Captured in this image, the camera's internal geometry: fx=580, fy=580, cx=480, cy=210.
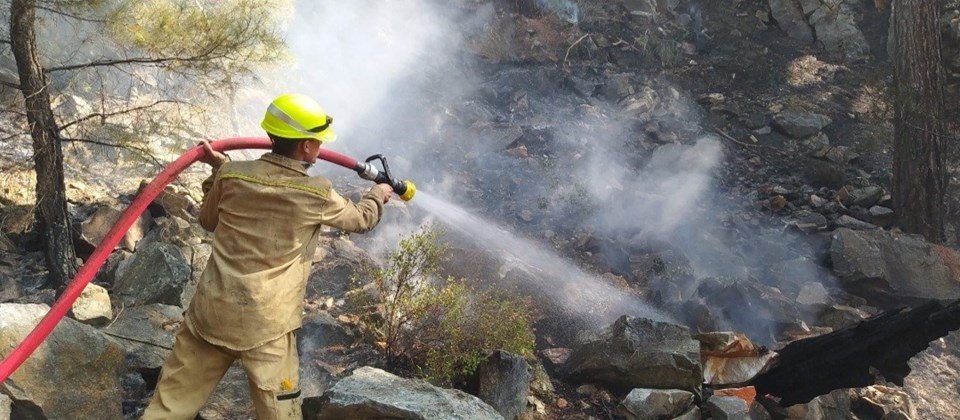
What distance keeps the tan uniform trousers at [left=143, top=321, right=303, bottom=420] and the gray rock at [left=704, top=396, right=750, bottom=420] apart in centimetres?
252

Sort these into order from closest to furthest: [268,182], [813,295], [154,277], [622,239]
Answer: [268,182]
[154,277]
[813,295]
[622,239]

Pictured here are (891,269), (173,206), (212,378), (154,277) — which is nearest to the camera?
(212,378)

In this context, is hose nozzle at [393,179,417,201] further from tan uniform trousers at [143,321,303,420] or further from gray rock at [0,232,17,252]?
gray rock at [0,232,17,252]

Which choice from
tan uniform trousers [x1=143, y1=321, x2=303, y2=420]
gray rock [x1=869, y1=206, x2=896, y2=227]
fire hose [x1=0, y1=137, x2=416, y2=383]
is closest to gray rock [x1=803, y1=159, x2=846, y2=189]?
gray rock [x1=869, y1=206, x2=896, y2=227]

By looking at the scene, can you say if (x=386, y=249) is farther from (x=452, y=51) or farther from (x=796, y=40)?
(x=796, y=40)

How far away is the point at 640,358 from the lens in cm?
402

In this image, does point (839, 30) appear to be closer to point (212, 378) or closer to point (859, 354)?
point (859, 354)

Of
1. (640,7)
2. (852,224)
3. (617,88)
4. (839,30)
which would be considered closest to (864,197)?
(852,224)

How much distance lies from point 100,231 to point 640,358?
15.6 ft

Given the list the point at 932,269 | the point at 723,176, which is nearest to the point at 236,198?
the point at 932,269

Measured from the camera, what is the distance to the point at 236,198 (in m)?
2.37

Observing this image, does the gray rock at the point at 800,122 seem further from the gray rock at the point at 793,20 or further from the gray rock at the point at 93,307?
the gray rock at the point at 93,307

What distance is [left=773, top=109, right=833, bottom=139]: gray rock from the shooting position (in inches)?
381

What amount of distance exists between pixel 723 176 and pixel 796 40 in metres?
5.06
